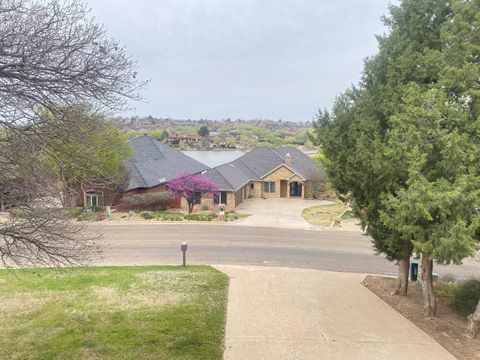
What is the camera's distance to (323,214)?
3250cm

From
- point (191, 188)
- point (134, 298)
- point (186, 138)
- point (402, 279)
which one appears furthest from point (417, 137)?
point (186, 138)

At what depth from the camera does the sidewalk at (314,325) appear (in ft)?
30.0

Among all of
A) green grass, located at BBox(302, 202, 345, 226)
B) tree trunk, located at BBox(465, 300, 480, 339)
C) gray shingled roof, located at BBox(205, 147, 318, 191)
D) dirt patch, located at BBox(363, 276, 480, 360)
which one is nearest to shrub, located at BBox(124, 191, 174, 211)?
gray shingled roof, located at BBox(205, 147, 318, 191)

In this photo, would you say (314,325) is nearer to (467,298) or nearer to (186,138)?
(467,298)

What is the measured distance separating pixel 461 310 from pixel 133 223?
20132 millimetres

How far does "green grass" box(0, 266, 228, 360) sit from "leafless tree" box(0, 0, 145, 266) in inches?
94.1

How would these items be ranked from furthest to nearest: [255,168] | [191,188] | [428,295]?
[255,168] → [191,188] → [428,295]

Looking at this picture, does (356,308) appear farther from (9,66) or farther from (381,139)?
(9,66)

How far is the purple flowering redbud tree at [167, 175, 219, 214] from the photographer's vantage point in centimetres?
3093

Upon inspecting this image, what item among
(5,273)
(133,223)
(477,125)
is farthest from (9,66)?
(133,223)

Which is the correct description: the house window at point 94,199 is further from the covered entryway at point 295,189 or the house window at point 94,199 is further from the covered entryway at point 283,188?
the covered entryway at point 295,189

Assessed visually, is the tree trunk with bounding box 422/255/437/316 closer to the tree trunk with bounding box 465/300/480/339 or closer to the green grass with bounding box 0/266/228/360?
the tree trunk with bounding box 465/300/480/339

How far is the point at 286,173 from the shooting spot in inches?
1614

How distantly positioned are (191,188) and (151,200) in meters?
3.52
